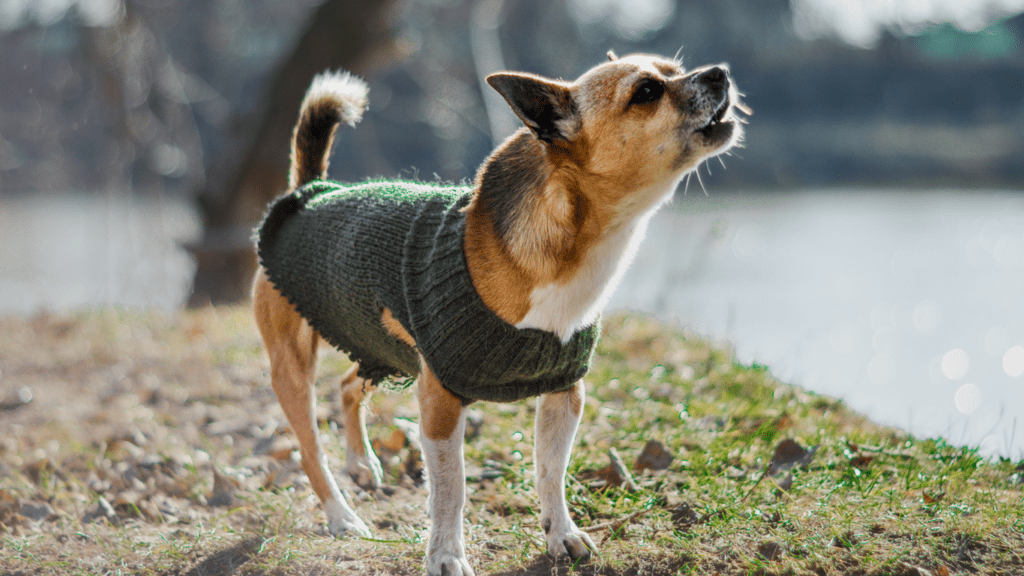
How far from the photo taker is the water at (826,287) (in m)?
5.55

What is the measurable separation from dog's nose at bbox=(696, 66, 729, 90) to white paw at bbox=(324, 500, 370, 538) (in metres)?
1.97

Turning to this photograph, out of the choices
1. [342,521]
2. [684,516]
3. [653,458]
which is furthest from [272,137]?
[684,516]

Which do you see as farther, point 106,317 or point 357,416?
point 106,317

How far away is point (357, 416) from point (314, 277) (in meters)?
0.82

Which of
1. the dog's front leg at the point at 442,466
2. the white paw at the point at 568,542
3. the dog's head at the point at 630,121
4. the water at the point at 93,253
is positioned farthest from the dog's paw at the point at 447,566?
the water at the point at 93,253

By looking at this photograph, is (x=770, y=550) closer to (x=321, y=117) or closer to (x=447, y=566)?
(x=447, y=566)

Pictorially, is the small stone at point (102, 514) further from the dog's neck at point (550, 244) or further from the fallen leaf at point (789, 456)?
the fallen leaf at point (789, 456)

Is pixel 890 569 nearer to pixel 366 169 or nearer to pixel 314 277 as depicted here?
pixel 314 277

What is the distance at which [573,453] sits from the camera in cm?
322

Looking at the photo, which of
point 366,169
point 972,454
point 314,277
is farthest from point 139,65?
point 972,454

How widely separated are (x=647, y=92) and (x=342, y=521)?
6.31 ft

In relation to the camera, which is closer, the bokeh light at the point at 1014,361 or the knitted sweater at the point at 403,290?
the knitted sweater at the point at 403,290

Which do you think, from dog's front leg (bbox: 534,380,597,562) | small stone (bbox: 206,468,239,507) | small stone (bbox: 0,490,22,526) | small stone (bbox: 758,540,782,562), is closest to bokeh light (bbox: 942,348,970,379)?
small stone (bbox: 758,540,782,562)

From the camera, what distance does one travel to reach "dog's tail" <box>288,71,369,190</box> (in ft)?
10.8
